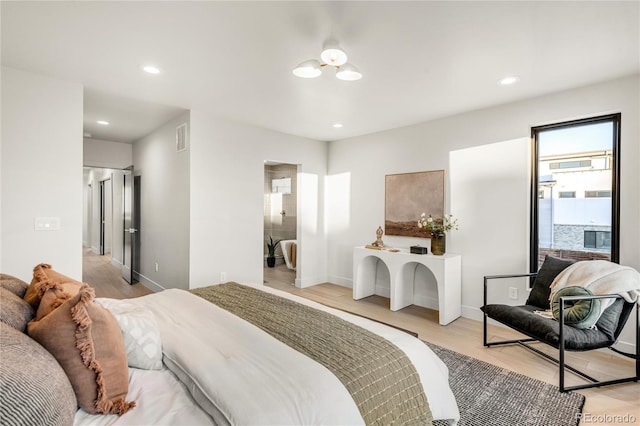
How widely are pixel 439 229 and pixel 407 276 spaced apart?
2.62ft

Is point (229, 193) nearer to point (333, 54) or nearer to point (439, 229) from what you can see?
point (333, 54)

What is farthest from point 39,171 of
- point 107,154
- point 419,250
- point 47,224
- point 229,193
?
point 419,250

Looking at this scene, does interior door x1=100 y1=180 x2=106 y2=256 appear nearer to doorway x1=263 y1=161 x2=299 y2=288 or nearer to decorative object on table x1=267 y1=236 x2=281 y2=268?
doorway x1=263 y1=161 x2=299 y2=288

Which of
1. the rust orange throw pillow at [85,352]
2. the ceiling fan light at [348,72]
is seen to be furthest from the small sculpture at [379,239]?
the rust orange throw pillow at [85,352]

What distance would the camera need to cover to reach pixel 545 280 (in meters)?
3.02

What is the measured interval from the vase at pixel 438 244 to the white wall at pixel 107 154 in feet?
17.6

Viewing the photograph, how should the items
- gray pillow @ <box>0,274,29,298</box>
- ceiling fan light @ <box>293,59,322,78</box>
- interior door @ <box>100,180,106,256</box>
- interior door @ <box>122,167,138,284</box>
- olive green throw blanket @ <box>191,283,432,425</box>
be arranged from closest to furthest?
1. olive green throw blanket @ <box>191,283,432,425</box>
2. gray pillow @ <box>0,274,29,298</box>
3. ceiling fan light @ <box>293,59,322,78</box>
4. interior door @ <box>122,167,138,284</box>
5. interior door @ <box>100,180,106,256</box>

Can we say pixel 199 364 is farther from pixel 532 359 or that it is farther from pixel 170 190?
pixel 170 190

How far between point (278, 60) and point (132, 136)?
3880 mm

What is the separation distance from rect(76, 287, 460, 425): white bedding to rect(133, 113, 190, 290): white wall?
233 centimetres

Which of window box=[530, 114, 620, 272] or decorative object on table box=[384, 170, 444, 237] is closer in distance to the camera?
window box=[530, 114, 620, 272]

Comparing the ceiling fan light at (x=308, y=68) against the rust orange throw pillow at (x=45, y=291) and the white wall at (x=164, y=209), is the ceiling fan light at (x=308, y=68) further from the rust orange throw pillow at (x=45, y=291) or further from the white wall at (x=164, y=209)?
the white wall at (x=164, y=209)

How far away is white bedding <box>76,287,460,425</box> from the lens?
1.14 m

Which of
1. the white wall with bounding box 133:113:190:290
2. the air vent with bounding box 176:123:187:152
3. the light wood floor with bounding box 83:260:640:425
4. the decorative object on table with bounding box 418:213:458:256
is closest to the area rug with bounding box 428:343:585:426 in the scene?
the light wood floor with bounding box 83:260:640:425
